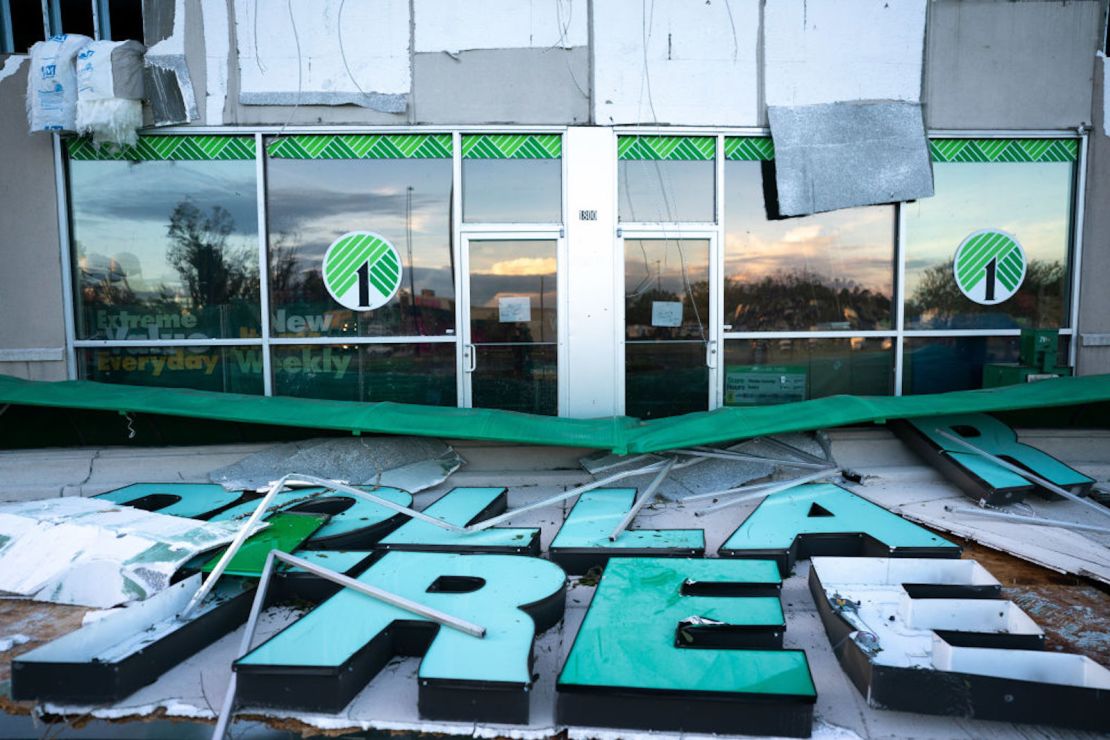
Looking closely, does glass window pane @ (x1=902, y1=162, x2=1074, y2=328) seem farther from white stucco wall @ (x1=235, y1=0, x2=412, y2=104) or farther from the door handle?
white stucco wall @ (x1=235, y1=0, x2=412, y2=104)

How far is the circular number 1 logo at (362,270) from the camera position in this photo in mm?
6402

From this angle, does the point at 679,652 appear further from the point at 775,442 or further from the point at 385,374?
the point at 385,374

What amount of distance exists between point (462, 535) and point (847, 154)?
190 inches

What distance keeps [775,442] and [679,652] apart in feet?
10.4

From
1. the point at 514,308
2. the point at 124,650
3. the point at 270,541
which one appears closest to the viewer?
the point at 124,650

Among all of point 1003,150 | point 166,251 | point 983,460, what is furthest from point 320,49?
point 983,460

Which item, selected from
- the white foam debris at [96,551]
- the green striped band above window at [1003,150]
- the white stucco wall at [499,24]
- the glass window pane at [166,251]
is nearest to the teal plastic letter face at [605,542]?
the white foam debris at [96,551]

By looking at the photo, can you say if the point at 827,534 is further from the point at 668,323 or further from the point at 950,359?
the point at 950,359

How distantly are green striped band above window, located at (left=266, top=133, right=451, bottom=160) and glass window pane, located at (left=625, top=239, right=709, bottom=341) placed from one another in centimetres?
193

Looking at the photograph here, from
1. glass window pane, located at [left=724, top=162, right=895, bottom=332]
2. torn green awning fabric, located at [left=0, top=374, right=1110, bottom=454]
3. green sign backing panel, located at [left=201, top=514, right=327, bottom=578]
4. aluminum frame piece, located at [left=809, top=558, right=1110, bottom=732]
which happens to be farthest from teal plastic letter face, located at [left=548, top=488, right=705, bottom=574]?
glass window pane, located at [left=724, top=162, right=895, bottom=332]

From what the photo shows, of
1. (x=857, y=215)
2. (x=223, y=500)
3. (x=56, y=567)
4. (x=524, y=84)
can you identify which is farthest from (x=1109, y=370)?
(x=56, y=567)

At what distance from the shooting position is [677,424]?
536 centimetres

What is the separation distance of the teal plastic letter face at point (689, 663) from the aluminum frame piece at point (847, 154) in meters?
4.11

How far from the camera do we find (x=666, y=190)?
6.46m
